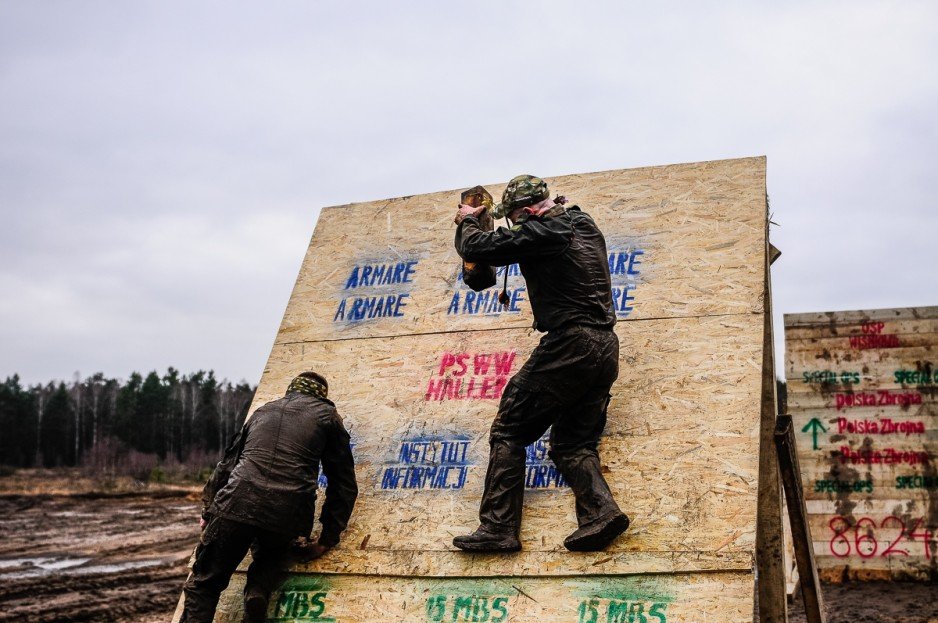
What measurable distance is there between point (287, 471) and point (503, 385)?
57.3 inches

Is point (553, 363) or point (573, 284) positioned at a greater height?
point (573, 284)

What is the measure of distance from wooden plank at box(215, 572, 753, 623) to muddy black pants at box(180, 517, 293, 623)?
20cm

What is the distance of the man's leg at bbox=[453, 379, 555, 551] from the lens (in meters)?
4.75

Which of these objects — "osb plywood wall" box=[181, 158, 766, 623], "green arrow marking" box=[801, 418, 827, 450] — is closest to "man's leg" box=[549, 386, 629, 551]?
"osb plywood wall" box=[181, 158, 766, 623]

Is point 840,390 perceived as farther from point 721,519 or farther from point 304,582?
point 304,582

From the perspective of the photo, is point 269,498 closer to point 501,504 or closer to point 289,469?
point 289,469

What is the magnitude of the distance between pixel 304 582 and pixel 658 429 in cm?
221

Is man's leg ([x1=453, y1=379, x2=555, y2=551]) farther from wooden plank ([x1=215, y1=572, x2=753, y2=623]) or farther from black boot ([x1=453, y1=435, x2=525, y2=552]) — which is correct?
wooden plank ([x1=215, y1=572, x2=753, y2=623])

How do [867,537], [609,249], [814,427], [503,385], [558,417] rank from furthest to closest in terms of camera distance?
[814,427] → [867,537] → [609,249] → [503,385] → [558,417]

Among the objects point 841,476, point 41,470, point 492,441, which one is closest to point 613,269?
point 492,441

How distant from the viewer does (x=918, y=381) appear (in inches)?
446

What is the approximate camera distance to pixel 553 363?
473 centimetres

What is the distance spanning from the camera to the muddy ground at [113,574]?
985 centimetres

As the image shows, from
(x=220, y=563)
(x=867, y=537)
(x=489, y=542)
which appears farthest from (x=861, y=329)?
(x=220, y=563)
